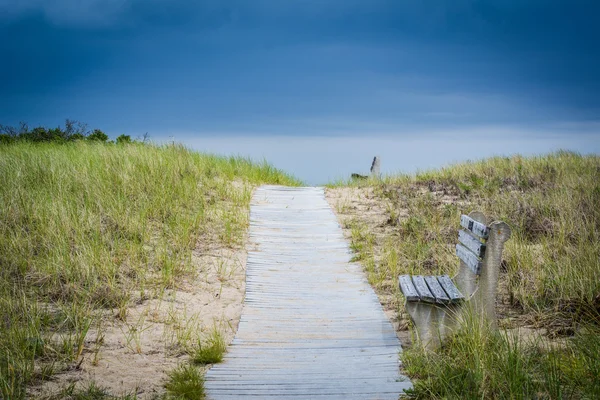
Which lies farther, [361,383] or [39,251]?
[39,251]

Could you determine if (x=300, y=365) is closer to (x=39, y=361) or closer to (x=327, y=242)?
(x=39, y=361)

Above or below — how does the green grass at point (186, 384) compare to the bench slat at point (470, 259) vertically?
A: below

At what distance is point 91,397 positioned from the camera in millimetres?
4328

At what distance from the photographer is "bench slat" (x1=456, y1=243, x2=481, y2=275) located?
16.6ft

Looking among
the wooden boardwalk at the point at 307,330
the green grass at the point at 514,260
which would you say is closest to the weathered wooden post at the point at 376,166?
the green grass at the point at 514,260

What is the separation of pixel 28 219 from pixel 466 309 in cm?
740

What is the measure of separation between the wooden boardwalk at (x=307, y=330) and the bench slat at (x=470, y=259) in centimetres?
122

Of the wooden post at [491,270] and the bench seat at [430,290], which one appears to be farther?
the bench seat at [430,290]

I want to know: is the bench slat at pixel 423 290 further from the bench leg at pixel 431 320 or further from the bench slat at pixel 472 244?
the bench slat at pixel 472 244

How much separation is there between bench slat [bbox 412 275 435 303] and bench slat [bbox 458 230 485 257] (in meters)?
0.61

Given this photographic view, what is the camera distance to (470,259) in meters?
5.27

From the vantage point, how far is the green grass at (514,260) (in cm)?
418

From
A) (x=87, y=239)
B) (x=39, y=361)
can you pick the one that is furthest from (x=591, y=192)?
(x=39, y=361)

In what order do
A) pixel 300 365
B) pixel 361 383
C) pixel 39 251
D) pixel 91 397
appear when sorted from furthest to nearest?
pixel 39 251
pixel 300 365
pixel 361 383
pixel 91 397
